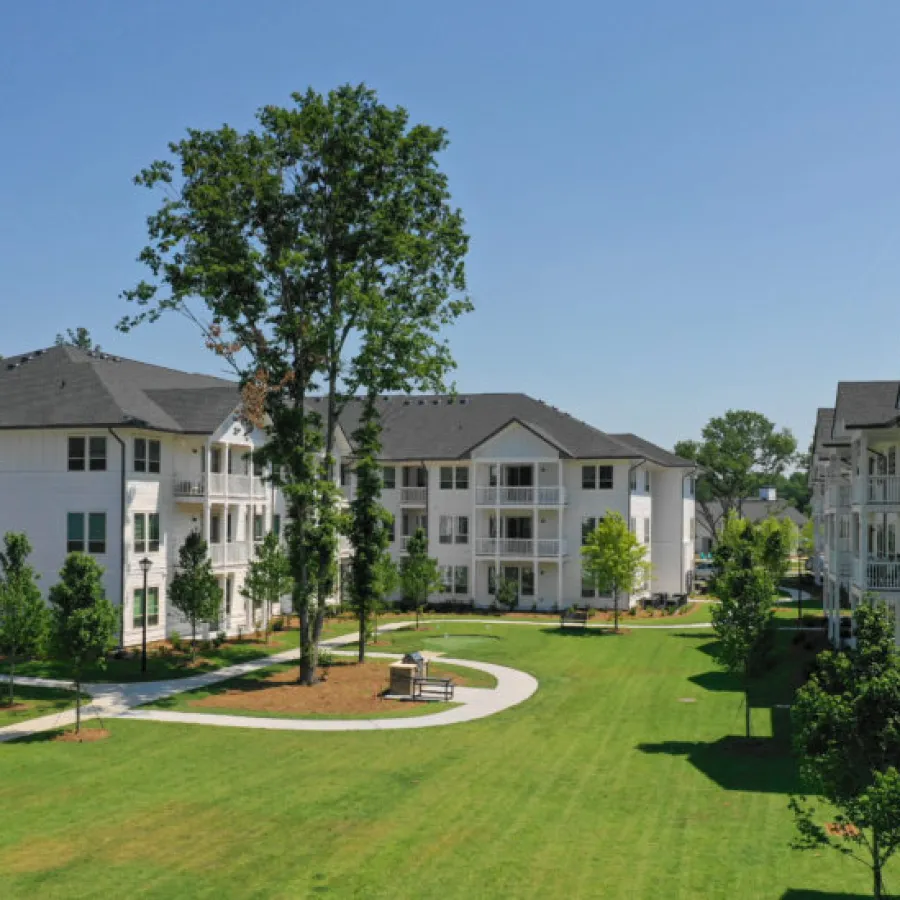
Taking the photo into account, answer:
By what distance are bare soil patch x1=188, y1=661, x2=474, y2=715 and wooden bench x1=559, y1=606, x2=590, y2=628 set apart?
46.3ft

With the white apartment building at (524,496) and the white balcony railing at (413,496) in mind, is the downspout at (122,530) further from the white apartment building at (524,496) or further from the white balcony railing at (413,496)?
the white balcony railing at (413,496)

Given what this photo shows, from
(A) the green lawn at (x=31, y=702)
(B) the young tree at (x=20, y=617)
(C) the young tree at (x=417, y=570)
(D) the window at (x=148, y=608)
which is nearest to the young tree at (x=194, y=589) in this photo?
(D) the window at (x=148, y=608)

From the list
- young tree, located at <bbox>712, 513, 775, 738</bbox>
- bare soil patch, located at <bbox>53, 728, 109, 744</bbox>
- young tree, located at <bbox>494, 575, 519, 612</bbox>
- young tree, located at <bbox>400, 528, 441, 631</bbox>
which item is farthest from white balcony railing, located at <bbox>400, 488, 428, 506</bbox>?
bare soil patch, located at <bbox>53, 728, 109, 744</bbox>

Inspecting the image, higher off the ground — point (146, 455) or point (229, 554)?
point (146, 455)

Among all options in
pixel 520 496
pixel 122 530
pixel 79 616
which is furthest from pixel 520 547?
pixel 79 616

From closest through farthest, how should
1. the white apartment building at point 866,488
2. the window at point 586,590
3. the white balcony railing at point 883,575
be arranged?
the white balcony railing at point 883,575
the white apartment building at point 866,488
the window at point 586,590

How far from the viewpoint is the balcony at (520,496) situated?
170ft

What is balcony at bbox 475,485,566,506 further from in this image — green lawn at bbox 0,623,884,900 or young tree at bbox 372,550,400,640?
green lawn at bbox 0,623,884,900

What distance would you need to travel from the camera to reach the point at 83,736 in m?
24.0

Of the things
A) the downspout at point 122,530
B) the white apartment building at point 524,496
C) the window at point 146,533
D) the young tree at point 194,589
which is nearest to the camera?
the young tree at point 194,589

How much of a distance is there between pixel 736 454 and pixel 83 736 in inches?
3627

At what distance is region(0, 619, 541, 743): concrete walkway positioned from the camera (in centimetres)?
2564

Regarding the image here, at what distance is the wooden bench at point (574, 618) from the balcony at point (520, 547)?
3.91 metres

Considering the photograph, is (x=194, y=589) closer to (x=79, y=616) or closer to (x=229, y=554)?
(x=229, y=554)
